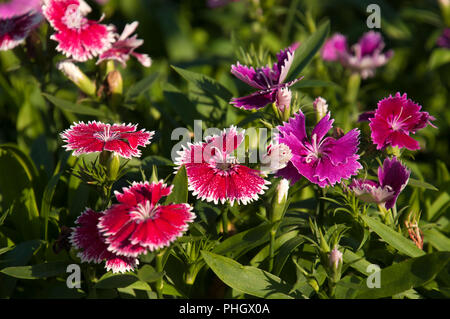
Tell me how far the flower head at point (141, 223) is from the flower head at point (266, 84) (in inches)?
13.3

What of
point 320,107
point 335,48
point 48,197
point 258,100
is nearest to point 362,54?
point 335,48

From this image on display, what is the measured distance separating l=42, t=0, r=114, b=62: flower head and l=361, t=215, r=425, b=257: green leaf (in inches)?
36.2

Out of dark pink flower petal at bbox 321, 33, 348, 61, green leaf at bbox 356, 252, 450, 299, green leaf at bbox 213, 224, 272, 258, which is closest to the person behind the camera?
green leaf at bbox 356, 252, 450, 299

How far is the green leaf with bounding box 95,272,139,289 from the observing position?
1205 mm

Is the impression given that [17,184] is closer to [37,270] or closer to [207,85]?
[37,270]

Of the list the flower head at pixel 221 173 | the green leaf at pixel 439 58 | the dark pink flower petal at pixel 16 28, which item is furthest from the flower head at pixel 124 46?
the green leaf at pixel 439 58

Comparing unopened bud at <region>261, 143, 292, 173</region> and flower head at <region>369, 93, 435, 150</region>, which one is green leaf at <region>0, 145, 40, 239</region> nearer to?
unopened bud at <region>261, 143, 292, 173</region>

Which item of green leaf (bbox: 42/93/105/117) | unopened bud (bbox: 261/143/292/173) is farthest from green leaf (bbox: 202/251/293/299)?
green leaf (bbox: 42/93/105/117)

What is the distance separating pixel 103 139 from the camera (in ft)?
3.92

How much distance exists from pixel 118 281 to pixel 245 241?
32 cm

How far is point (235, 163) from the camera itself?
1229 millimetres

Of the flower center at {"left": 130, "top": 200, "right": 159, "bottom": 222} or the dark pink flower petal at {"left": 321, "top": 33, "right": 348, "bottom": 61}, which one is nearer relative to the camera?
the flower center at {"left": 130, "top": 200, "right": 159, "bottom": 222}
